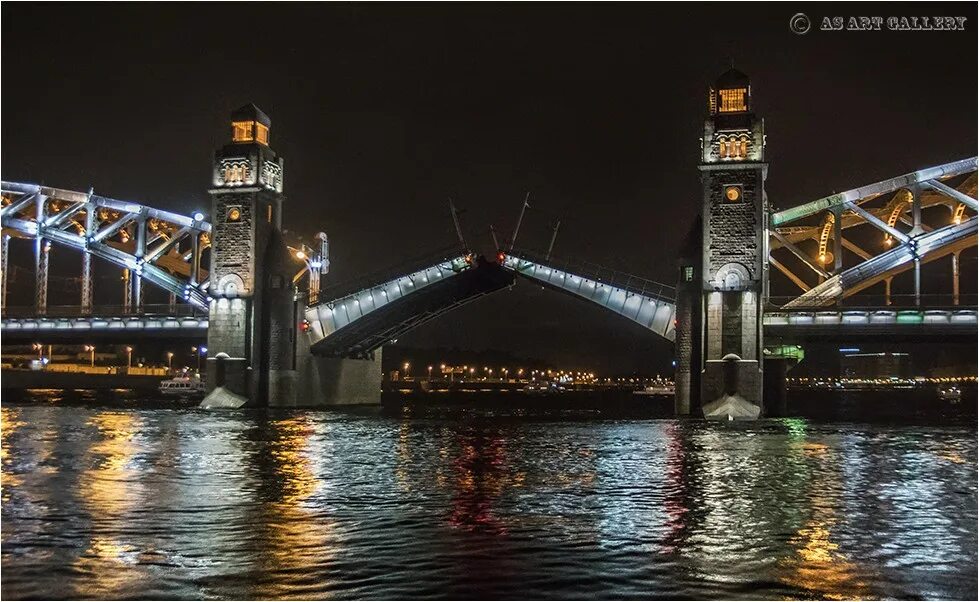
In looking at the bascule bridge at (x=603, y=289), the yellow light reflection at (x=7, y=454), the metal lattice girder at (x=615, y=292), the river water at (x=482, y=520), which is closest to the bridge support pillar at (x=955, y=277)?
the bascule bridge at (x=603, y=289)

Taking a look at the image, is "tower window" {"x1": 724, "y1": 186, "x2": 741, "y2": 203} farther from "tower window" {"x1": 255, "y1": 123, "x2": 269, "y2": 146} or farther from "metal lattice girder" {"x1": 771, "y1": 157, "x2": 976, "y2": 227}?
"tower window" {"x1": 255, "y1": 123, "x2": 269, "y2": 146}

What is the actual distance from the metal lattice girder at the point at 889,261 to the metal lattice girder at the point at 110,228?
37.1 metres

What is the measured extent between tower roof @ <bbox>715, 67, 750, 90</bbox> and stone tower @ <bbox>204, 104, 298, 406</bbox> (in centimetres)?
2522

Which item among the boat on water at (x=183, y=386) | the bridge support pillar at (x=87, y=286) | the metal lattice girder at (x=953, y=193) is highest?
the metal lattice girder at (x=953, y=193)

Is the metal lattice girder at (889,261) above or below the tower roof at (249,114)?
below

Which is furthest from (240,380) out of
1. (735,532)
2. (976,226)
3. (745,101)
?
(735,532)

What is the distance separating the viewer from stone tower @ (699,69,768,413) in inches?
2157

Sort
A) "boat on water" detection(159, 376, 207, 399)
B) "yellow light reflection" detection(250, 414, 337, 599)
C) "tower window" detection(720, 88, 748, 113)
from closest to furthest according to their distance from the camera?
"yellow light reflection" detection(250, 414, 337, 599) < "tower window" detection(720, 88, 748, 113) < "boat on water" detection(159, 376, 207, 399)

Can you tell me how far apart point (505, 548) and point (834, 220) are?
51.8 metres

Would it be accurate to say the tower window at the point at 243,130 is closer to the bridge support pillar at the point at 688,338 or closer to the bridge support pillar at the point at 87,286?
the bridge support pillar at the point at 87,286

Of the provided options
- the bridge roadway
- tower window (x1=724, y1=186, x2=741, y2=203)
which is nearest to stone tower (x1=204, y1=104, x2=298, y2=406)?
the bridge roadway

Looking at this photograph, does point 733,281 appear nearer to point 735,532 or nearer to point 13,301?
point 735,532

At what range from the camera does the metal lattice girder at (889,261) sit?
201 feet

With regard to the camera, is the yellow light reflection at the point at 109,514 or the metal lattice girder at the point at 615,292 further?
the metal lattice girder at the point at 615,292
